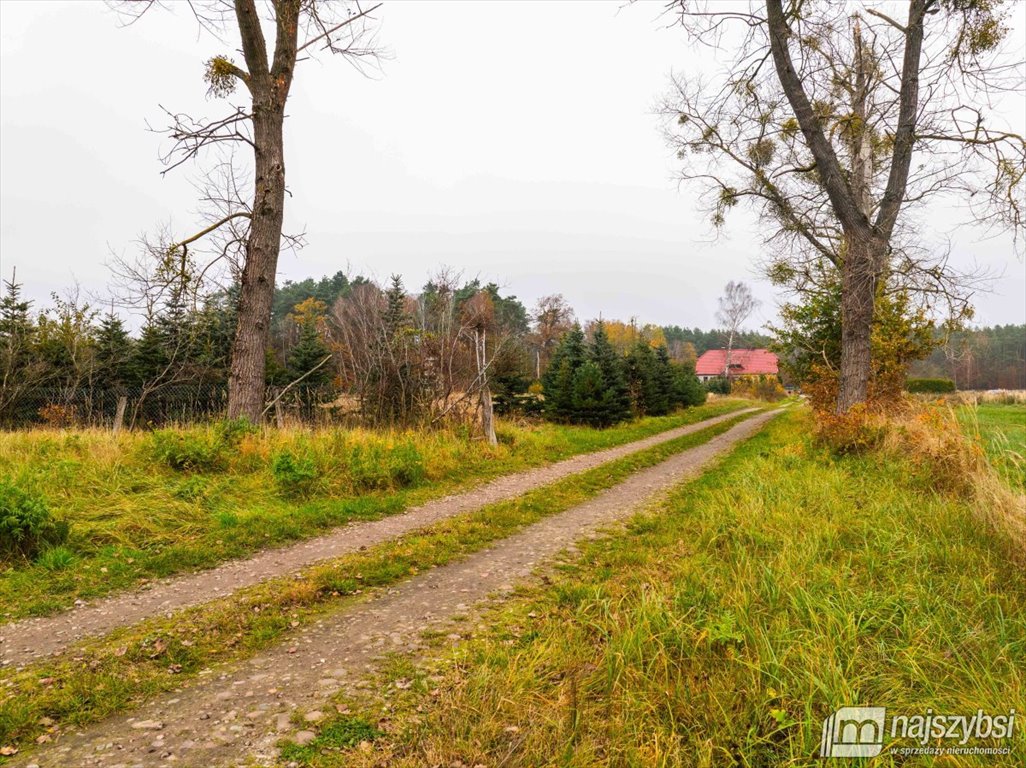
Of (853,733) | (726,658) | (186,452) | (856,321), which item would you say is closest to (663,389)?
(856,321)

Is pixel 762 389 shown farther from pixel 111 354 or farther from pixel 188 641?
pixel 188 641

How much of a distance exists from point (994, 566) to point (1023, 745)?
234 centimetres

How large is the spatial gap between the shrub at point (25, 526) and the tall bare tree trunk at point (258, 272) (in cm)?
430

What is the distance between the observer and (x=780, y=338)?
1625 centimetres

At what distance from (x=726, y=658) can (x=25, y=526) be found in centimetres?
567

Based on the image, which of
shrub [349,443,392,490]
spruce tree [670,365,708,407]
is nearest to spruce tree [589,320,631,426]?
spruce tree [670,365,708,407]

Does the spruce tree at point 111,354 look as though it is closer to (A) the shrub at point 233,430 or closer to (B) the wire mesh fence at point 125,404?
(B) the wire mesh fence at point 125,404

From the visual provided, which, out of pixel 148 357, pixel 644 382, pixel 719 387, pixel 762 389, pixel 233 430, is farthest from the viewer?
pixel 719 387

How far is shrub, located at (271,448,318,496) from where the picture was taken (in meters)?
6.75

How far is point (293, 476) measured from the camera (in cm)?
675

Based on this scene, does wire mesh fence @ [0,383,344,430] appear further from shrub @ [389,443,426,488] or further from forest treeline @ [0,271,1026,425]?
shrub @ [389,443,426,488]

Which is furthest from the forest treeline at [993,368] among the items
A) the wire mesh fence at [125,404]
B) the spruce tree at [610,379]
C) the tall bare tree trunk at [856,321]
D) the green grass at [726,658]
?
the green grass at [726,658]

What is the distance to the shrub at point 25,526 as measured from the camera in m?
4.35

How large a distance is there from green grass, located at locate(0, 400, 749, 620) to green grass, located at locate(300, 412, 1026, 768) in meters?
2.90
